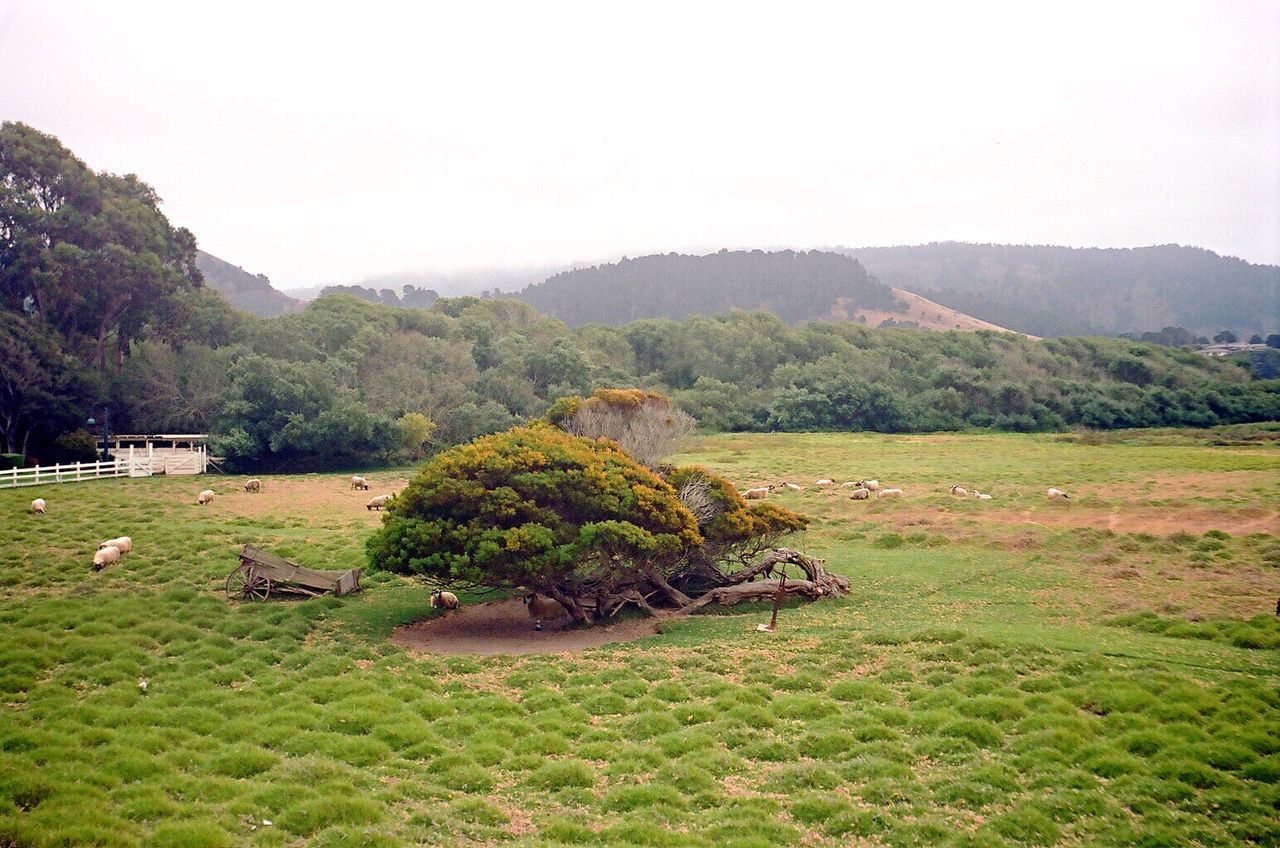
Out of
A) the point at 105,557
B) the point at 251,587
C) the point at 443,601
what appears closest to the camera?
the point at 251,587

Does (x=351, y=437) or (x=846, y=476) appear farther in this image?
(x=351, y=437)

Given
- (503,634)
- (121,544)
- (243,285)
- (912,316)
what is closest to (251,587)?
(121,544)

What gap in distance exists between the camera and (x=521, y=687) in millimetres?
13836

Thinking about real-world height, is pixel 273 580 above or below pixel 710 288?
below

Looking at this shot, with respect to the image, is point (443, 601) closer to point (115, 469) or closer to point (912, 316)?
point (115, 469)

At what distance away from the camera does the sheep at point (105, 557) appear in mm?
19781

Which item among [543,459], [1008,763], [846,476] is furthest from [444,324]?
[1008,763]

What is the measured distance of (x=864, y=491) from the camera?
34.6 meters

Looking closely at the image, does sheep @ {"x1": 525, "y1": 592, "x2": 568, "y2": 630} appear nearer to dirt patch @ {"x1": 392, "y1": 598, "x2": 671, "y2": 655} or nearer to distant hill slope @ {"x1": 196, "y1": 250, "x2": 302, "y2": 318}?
dirt patch @ {"x1": 392, "y1": 598, "x2": 671, "y2": 655}

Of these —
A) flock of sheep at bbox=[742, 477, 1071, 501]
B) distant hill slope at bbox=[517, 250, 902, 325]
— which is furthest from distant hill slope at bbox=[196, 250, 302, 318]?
flock of sheep at bbox=[742, 477, 1071, 501]

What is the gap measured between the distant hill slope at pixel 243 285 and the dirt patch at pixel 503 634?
462 ft

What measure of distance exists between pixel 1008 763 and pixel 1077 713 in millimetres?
2000

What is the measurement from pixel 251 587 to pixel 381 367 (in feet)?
152

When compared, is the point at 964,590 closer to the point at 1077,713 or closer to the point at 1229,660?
the point at 1229,660
